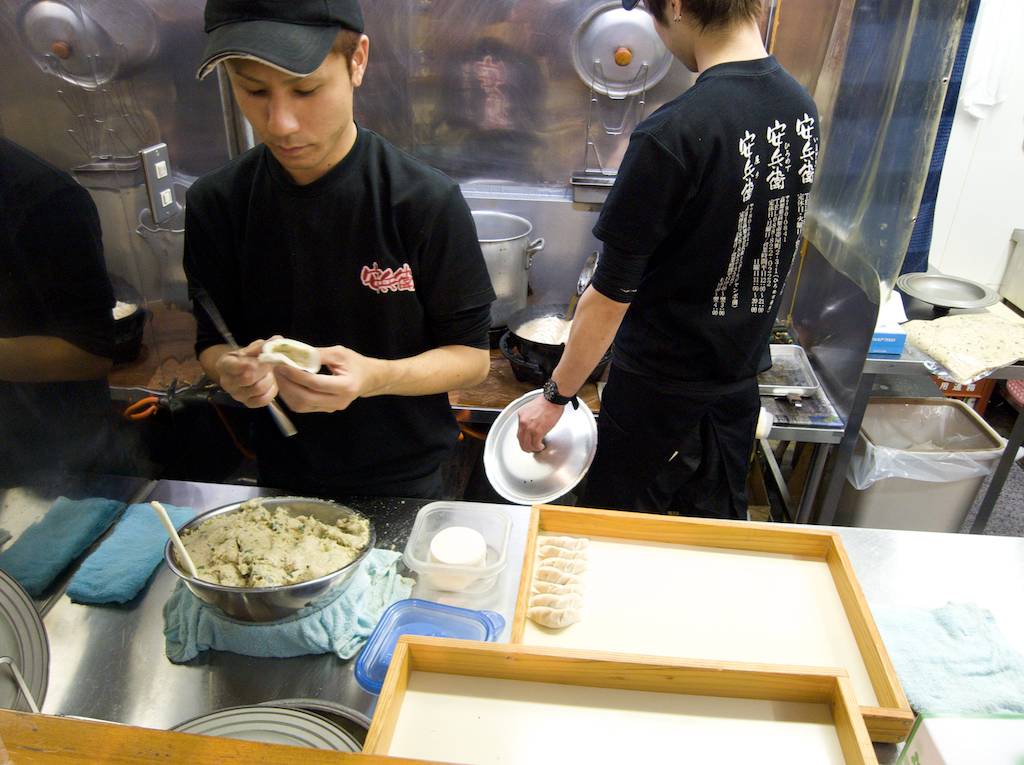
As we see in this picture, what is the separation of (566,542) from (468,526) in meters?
0.26

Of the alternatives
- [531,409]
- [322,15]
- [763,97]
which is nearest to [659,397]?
[531,409]

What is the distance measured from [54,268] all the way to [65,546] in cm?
53

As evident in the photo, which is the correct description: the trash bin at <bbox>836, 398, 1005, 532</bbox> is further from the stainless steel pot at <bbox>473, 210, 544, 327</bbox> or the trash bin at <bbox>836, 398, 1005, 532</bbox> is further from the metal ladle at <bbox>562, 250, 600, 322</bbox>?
the stainless steel pot at <bbox>473, 210, 544, 327</bbox>

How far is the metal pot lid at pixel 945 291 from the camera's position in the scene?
2.89 m

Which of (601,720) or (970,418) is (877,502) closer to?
(970,418)

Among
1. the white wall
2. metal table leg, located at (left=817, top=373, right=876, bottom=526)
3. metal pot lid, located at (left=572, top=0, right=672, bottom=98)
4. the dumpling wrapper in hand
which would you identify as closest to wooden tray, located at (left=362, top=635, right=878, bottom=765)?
the dumpling wrapper in hand

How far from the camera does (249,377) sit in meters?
1.25

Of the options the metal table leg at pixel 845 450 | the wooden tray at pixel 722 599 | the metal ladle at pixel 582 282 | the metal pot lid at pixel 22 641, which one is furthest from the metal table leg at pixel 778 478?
→ the metal pot lid at pixel 22 641

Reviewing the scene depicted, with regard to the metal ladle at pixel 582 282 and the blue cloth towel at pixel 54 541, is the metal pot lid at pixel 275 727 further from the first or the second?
the metal ladle at pixel 582 282

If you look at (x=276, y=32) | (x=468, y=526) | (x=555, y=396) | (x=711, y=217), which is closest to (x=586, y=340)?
(x=555, y=396)

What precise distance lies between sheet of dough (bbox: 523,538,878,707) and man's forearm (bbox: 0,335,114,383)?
934mm

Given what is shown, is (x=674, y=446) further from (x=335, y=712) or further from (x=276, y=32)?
(x=276, y=32)

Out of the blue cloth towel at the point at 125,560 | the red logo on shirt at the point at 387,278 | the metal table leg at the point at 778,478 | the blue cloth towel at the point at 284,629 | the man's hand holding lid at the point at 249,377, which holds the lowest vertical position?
the metal table leg at the point at 778,478

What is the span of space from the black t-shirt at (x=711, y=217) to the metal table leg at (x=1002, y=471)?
1548 millimetres
